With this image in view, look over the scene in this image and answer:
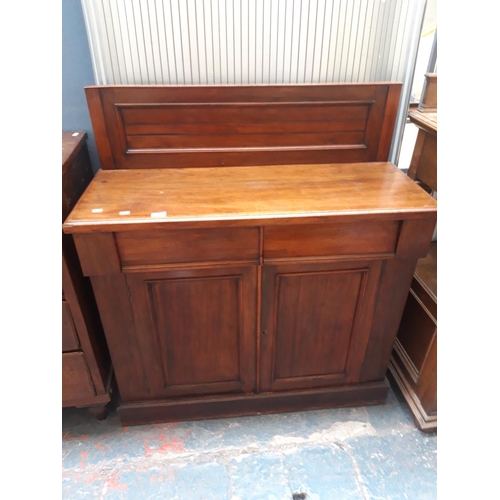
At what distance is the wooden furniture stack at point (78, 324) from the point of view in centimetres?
115

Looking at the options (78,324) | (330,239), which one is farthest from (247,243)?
(78,324)

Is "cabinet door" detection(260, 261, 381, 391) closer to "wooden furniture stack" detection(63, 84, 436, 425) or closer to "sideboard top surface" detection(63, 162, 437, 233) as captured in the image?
"wooden furniture stack" detection(63, 84, 436, 425)

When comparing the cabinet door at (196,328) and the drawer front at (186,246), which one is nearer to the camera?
the drawer front at (186,246)

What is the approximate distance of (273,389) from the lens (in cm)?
142

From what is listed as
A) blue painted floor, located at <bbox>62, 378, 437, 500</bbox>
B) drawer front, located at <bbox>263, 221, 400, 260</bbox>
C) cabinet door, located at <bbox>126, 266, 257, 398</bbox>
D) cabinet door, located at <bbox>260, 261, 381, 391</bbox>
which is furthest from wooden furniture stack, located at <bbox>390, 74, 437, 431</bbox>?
cabinet door, located at <bbox>126, 266, 257, 398</bbox>

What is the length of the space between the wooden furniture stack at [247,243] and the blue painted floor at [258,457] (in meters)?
0.07

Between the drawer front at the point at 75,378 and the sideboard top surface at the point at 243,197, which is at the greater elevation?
the sideboard top surface at the point at 243,197

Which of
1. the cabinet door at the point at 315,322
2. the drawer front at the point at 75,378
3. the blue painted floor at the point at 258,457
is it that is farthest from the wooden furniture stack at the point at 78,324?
the cabinet door at the point at 315,322

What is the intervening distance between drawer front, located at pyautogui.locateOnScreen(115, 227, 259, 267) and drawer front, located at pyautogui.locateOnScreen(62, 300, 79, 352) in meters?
0.26

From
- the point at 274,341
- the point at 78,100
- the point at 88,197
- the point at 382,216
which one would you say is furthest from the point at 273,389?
the point at 78,100

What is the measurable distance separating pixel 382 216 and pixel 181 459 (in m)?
1.03

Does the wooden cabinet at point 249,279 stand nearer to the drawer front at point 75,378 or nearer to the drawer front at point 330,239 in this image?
the drawer front at point 330,239

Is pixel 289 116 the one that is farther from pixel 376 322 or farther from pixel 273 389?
pixel 273 389

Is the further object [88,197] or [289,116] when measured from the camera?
[289,116]
